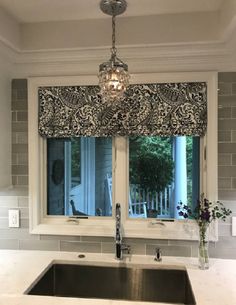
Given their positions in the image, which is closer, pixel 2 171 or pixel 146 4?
pixel 146 4

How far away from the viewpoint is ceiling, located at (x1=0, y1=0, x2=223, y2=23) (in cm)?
171

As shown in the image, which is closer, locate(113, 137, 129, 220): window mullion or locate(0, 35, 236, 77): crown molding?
locate(0, 35, 236, 77): crown molding

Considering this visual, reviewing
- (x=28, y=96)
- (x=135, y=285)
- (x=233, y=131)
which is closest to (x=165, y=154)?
(x=233, y=131)

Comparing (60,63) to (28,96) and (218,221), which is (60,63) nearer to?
(28,96)

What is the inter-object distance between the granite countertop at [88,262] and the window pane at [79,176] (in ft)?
1.03

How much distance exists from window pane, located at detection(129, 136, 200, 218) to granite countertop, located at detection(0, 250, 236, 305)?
0.33 metres

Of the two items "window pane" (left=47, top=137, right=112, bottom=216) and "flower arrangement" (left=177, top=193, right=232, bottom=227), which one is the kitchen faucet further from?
"flower arrangement" (left=177, top=193, right=232, bottom=227)

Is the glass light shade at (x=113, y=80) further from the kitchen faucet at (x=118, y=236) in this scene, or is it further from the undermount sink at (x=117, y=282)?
the undermount sink at (x=117, y=282)

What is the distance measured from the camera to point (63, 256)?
208 centimetres

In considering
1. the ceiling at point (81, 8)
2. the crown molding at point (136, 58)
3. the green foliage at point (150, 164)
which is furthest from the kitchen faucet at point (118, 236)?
the ceiling at point (81, 8)

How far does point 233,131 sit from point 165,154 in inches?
18.0

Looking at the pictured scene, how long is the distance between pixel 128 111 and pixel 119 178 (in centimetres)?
45

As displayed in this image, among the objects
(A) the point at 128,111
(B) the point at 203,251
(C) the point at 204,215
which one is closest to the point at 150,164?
(A) the point at 128,111

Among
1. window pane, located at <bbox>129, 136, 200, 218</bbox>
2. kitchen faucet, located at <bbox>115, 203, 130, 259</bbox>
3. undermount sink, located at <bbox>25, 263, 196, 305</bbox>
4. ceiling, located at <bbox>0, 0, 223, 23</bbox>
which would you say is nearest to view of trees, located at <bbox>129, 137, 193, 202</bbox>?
window pane, located at <bbox>129, 136, 200, 218</bbox>
